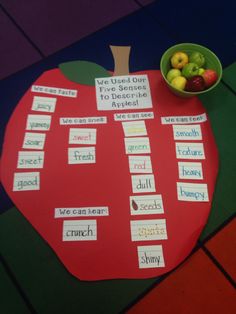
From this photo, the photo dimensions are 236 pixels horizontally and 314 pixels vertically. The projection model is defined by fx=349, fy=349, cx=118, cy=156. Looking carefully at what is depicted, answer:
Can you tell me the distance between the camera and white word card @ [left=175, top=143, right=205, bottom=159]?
1310mm

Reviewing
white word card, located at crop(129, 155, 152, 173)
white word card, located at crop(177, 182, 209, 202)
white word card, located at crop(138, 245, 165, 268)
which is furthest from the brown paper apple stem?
white word card, located at crop(138, 245, 165, 268)

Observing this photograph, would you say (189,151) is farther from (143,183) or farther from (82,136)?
(82,136)

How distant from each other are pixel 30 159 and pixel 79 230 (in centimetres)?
33

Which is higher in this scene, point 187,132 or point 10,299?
point 187,132

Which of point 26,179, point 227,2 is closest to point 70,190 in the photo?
point 26,179

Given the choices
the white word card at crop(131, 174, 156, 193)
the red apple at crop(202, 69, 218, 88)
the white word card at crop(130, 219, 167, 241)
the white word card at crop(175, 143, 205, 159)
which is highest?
the red apple at crop(202, 69, 218, 88)

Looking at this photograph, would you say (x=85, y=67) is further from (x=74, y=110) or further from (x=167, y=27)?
(x=167, y=27)

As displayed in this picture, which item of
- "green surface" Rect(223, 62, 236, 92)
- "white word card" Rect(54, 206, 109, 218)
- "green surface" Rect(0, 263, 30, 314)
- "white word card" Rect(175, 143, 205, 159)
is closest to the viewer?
"green surface" Rect(0, 263, 30, 314)

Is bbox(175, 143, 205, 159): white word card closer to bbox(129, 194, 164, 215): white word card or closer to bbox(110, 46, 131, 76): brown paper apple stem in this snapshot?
bbox(129, 194, 164, 215): white word card

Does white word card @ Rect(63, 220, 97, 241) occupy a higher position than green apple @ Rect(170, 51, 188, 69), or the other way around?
green apple @ Rect(170, 51, 188, 69)

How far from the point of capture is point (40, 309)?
42.8 inches

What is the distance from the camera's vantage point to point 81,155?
1301mm

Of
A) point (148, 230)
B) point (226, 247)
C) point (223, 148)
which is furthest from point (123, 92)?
point (226, 247)

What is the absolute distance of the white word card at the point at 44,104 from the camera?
54.2 inches
